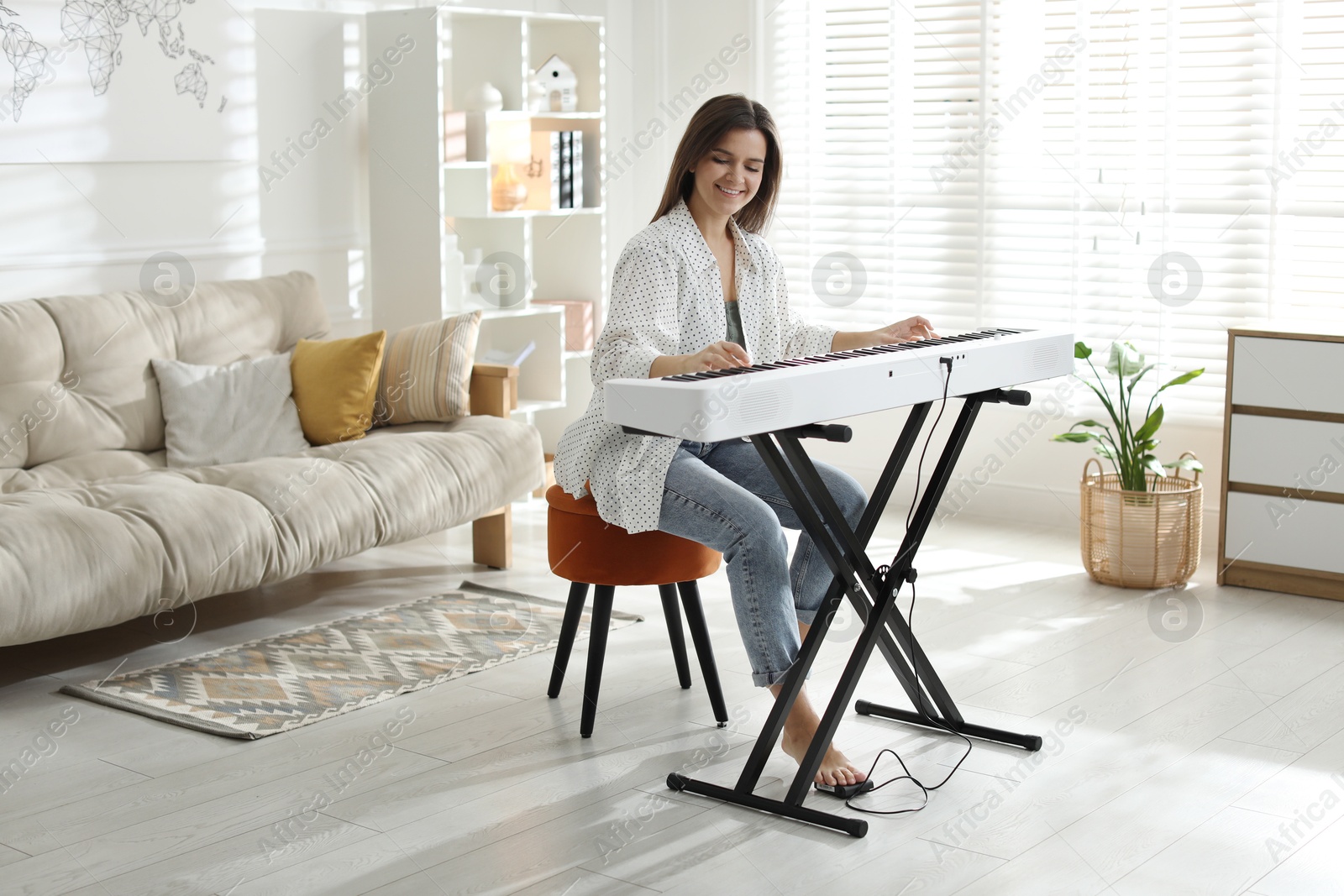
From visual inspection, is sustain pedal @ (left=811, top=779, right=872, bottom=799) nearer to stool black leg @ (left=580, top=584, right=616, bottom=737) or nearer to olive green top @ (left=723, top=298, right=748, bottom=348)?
stool black leg @ (left=580, top=584, right=616, bottom=737)

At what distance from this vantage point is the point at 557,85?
517 cm

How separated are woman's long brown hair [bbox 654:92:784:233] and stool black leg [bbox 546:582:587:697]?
0.78 m

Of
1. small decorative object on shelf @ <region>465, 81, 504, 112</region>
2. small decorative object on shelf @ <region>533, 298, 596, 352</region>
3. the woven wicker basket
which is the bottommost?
the woven wicker basket

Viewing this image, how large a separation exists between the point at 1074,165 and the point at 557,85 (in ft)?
5.95

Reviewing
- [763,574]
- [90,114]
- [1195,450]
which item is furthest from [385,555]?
[1195,450]

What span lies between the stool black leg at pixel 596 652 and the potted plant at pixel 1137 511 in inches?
69.0

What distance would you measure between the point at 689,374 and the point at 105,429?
2.14 metres

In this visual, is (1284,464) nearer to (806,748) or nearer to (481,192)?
(806,748)

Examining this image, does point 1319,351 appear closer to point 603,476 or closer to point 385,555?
point 603,476

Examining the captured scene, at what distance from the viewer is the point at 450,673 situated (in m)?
3.29

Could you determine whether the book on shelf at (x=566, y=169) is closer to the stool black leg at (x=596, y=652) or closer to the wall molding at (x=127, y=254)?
the wall molding at (x=127, y=254)

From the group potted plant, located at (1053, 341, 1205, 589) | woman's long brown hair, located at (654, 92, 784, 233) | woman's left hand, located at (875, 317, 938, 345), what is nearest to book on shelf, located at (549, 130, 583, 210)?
potted plant, located at (1053, 341, 1205, 589)

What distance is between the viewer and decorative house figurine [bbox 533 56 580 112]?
5148 millimetres

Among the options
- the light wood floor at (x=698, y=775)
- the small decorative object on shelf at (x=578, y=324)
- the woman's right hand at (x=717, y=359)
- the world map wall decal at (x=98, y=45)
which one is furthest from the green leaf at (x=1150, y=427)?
the world map wall decal at (x=98, y=45)
